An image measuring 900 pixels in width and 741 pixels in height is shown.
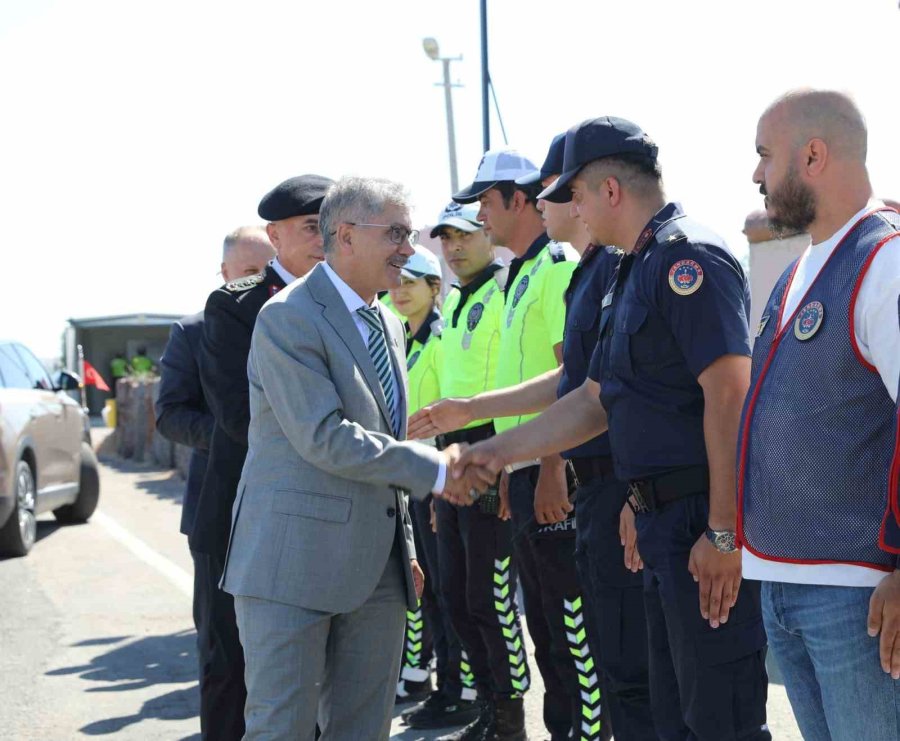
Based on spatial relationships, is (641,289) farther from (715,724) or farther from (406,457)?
(715,724)

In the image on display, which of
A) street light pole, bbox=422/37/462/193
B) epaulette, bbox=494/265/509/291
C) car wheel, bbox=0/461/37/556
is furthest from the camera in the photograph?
street light pole, bbox=422/37/462/193

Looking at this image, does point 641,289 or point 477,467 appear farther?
point 477,467

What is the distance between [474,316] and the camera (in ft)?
18.4

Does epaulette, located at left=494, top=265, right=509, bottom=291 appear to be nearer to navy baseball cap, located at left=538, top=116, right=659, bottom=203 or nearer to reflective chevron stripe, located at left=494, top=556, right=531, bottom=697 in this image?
reflective chevron stripe, located at left=494, top=556, right=531, bottom=697

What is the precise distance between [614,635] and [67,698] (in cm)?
374

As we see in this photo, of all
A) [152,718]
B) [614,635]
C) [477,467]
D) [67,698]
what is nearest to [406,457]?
[477,467]

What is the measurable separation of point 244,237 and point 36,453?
23.6 feet

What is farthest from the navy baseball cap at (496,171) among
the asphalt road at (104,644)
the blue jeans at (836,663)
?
the blue jeans at (836,663)

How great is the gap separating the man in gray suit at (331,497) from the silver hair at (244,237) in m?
2.03

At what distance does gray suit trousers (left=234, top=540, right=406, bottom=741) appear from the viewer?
330cm

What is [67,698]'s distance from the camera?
6277 millimetres

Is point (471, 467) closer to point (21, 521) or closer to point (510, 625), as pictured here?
point (510, 625)

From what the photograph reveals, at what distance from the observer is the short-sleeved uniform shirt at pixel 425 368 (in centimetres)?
Answer: 625

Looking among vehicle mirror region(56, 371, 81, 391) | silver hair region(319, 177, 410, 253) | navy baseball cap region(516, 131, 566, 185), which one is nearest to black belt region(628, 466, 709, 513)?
silver hair region(319, 177, 410, 253)
